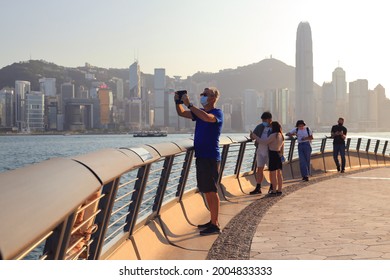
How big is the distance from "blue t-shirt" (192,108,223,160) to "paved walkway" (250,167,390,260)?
115 cm

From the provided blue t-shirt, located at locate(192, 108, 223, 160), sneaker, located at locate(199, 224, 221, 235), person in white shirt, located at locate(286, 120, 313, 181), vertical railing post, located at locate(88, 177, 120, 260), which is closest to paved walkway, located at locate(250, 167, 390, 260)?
sneaker, located at locate(199, 224, 221, 235)

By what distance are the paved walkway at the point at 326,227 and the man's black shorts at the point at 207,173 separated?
32.9 inches

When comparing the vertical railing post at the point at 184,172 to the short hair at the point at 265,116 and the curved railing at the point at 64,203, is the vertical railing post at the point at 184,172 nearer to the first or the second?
the curved railing at the point at 64,203

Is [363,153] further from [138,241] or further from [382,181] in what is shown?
[138,241]

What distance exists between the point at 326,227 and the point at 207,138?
2.07 m

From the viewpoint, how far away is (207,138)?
→ 24.1 feet

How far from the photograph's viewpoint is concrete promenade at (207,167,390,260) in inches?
242

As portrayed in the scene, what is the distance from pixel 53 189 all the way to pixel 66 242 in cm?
68

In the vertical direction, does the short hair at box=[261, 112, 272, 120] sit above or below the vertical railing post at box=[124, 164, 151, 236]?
above

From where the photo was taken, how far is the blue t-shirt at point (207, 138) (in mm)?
7246

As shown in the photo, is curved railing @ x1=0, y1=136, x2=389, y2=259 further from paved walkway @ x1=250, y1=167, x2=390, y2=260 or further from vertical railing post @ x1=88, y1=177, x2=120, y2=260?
paved walkway @ x1=250, y1=167, x2=390, y2=260

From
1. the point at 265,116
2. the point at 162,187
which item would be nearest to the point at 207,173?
the point at 162,187

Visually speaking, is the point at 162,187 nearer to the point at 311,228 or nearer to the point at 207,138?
the point at 207,138
